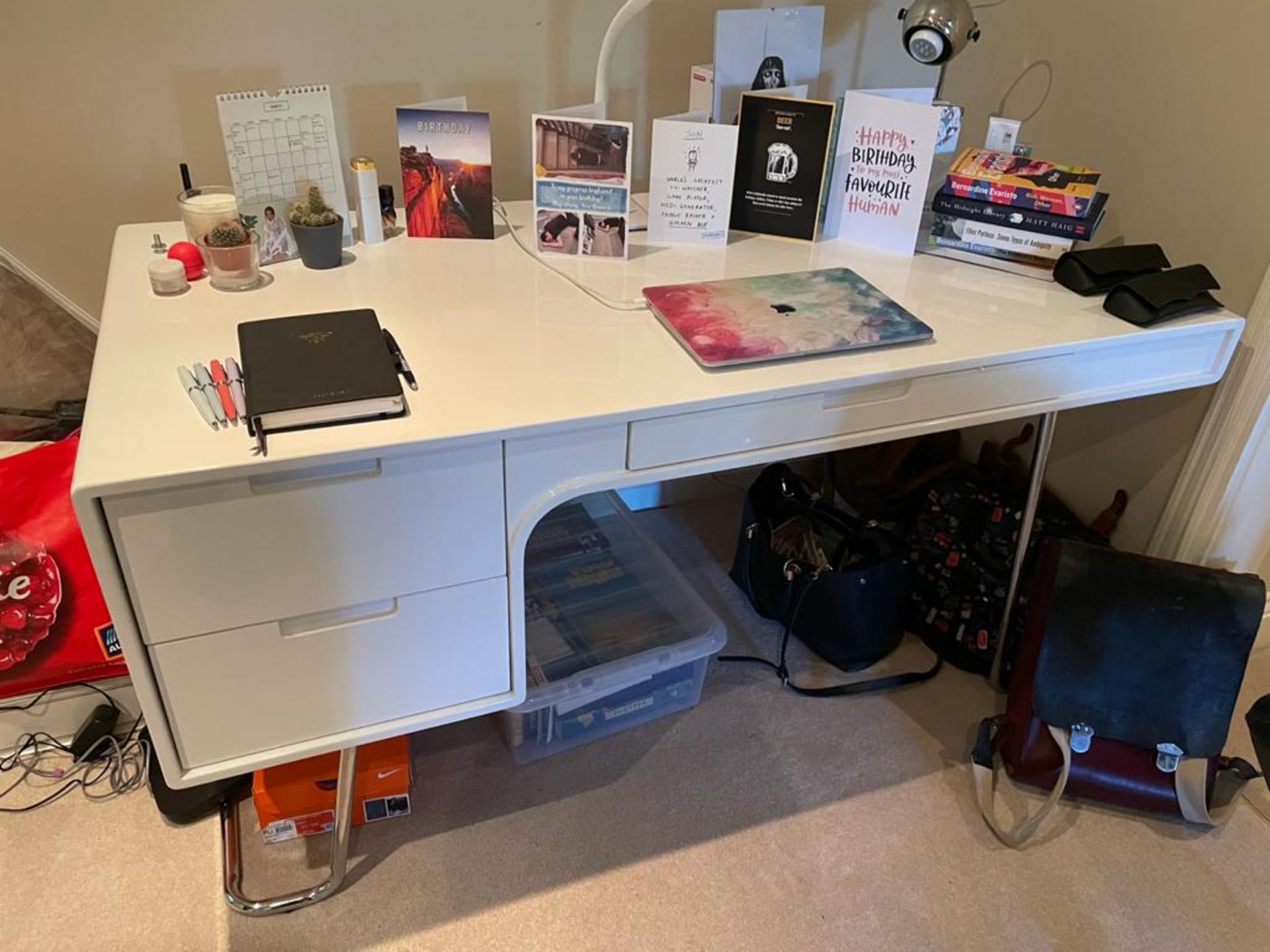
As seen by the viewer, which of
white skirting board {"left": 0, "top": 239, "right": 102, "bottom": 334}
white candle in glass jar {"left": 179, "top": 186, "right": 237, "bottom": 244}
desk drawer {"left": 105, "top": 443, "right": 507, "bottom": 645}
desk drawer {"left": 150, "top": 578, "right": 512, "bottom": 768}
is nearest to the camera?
desk drawer {"left": 105, "top": 443, "right": 507, "bottom": 645}

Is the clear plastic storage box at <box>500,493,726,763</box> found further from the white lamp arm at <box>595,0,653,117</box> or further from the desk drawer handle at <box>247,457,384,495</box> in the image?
the white lamp arm at <box>595,0,653,117</box>

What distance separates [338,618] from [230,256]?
1.70 ft

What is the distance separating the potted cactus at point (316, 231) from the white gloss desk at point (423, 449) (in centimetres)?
3

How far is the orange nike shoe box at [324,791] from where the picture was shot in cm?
141

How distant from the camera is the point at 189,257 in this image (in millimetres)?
1335

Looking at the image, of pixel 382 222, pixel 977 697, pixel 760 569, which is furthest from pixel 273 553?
pixel 977 697

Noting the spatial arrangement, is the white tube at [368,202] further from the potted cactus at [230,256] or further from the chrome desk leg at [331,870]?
the chrome desk leg at [331,870]

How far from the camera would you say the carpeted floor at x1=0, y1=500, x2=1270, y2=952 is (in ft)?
4.48

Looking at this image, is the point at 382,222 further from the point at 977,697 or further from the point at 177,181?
the point at 977,697

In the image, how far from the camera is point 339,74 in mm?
1567

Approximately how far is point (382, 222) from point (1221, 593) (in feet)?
4.50

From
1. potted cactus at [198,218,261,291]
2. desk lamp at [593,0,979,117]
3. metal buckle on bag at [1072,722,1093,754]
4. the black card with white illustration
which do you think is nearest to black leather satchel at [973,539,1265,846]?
metal buckle on bag at [1072,722,1093,754]

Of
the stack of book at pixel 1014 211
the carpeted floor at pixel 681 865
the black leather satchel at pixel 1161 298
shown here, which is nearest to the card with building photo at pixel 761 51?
the stack of book at pixel 1014 211

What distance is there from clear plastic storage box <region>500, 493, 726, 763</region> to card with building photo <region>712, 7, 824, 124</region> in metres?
0.77
